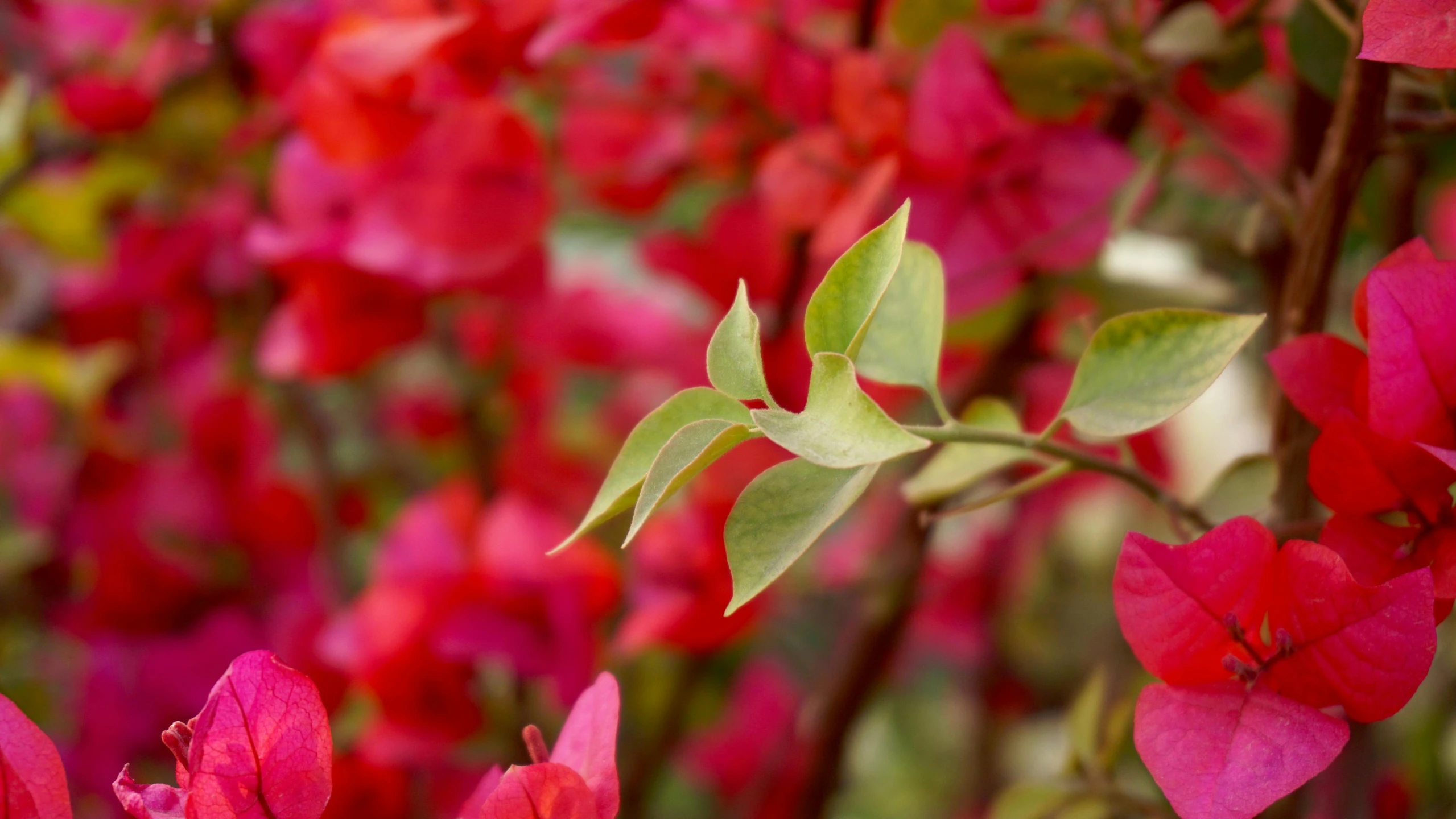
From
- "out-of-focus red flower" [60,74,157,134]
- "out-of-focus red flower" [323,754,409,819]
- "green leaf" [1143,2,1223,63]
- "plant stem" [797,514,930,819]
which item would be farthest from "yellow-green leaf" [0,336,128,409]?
"green leaf" [1143,2,1223,63]

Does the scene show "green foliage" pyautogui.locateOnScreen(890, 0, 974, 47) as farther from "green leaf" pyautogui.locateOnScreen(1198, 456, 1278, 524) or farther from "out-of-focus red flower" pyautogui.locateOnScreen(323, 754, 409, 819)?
"out-of-focus red flower" pyautogui.locateOnScreen(323, 754, 409, 819)

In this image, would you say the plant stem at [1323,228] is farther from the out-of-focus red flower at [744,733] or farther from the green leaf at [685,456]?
the out-of-focus red flower at [744,733]

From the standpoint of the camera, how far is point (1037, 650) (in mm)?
962

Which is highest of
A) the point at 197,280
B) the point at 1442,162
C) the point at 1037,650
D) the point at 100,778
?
the point at 1442,162

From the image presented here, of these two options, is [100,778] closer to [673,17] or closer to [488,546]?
[488,546]

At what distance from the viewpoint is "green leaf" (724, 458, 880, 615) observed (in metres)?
0.20

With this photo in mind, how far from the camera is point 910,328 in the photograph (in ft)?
0.85

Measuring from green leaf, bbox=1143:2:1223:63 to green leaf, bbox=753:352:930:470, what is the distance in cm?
19

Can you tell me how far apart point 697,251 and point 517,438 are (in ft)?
0.81

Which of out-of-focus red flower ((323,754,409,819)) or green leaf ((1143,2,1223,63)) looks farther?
out-of-focus red flower ((323,754,409,819))

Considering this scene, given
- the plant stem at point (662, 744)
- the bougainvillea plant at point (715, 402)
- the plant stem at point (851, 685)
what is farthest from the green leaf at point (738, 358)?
the plant stem at point (662, 744)

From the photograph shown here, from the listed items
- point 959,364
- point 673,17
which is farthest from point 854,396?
point 959,364

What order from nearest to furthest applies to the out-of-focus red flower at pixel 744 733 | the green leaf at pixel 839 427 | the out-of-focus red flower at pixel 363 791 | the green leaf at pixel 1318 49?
the green leaf at pixel 839 427 < the green leaf at pixel 1318 49 < the out-of-focus red flower at pixel 363 791 < the out-of-focus red flower at pixel 744 733

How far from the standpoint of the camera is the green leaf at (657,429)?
0.22 meters
